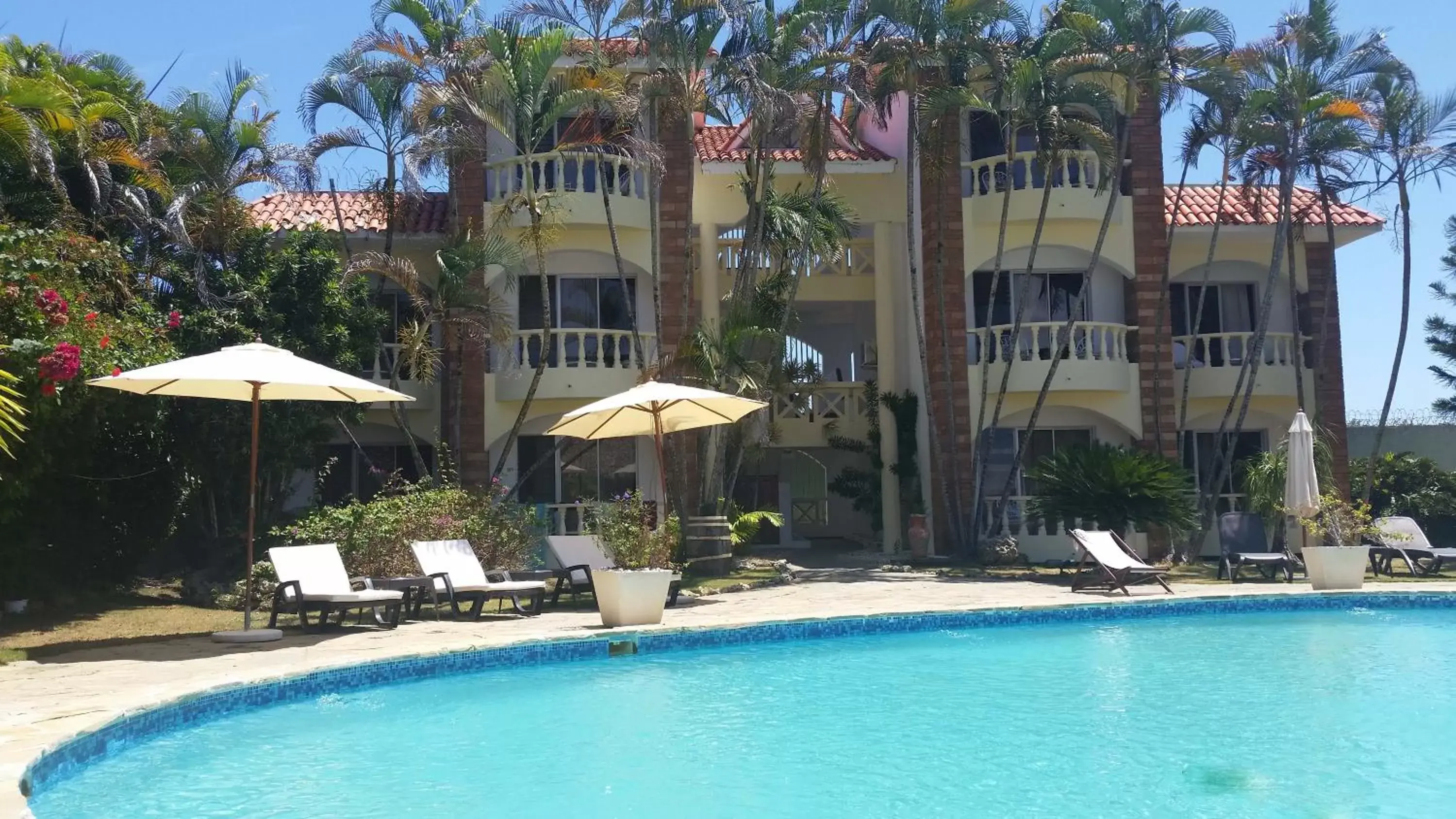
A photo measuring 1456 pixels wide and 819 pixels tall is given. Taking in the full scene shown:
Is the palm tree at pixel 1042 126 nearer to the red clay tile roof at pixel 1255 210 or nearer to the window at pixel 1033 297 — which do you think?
the window at pixel 1033 297

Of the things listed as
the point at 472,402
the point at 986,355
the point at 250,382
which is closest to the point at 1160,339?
the point at 986,355

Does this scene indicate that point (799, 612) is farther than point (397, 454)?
No

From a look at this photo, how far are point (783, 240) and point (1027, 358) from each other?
4.76 metres

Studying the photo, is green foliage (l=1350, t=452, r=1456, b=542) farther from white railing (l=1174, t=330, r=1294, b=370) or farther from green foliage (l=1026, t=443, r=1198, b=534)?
green foliage (l=1026, t=443, r=1198, b=534)

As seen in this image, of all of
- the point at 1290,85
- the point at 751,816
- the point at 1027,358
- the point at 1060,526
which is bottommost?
the point at 751,816

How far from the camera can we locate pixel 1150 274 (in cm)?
2253

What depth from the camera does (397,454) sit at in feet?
77.0

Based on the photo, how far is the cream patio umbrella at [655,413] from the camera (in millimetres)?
14133

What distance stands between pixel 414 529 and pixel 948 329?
1034 cm

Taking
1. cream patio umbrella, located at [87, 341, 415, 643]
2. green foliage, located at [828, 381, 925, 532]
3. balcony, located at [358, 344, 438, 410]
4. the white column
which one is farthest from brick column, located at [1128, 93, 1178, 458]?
cream patio umbrella, located at [87, 341, 415, 643]

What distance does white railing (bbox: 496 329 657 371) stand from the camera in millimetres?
21234

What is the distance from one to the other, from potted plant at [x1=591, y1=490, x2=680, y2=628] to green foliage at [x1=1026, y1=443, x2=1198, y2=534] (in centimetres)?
785

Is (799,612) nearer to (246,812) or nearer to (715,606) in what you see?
(715,606)

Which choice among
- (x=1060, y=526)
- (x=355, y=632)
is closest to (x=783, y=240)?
(x=1060, y=526)
